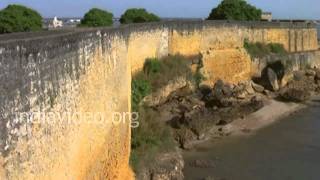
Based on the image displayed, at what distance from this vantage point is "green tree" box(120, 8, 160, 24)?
28594 mm

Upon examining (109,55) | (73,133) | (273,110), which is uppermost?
(109,55)

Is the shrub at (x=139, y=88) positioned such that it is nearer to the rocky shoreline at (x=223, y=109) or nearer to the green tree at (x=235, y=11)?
the rocky shoreline at (x=223, y=109)

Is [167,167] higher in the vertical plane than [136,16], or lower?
lower

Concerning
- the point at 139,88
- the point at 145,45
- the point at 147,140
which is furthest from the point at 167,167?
the point at 145,45

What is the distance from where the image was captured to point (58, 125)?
26.3 feet

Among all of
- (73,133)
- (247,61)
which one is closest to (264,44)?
(247,61)

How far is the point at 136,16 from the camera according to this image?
28.8 metres

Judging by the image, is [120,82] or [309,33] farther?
[309,33]

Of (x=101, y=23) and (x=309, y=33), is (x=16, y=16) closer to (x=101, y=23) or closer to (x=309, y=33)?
(x=101, y=23)

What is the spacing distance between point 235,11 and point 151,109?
1774 cm

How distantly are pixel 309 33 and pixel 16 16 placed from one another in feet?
72.9

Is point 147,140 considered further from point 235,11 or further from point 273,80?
point 235,11

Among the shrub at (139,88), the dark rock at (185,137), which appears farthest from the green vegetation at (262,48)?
the shrub at (139,88)

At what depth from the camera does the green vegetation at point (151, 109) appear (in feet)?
49.1
